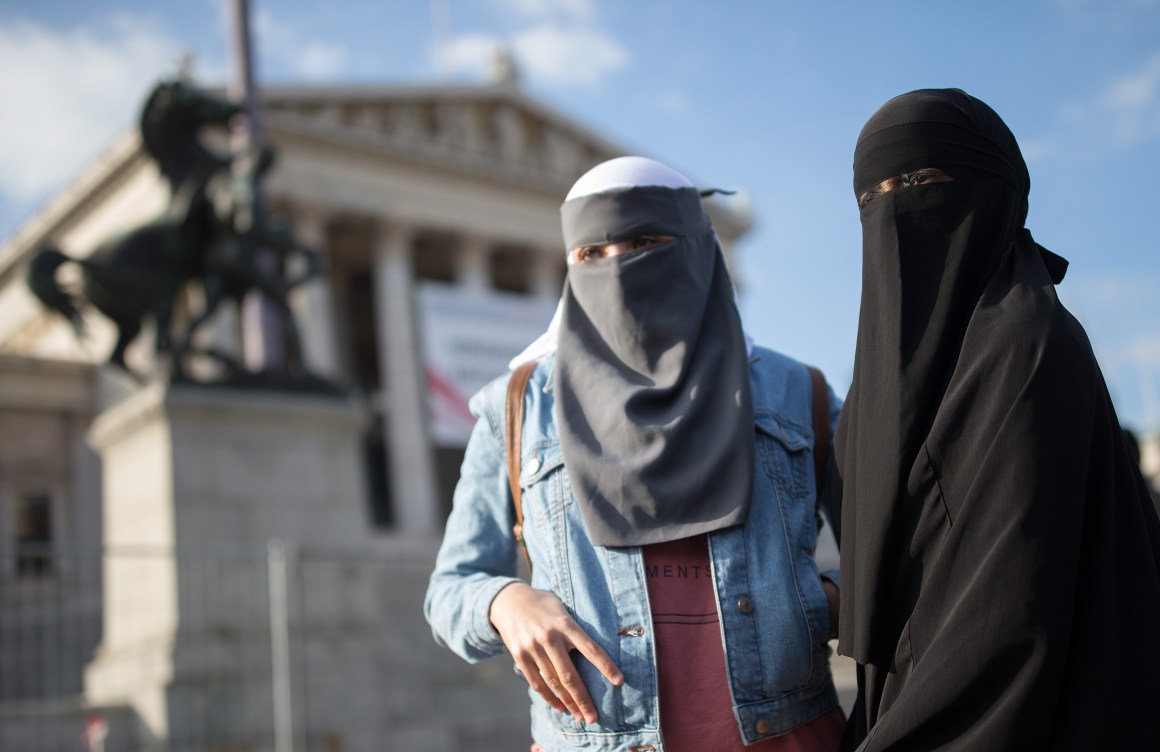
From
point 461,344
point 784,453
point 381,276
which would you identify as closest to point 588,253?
point 784,453

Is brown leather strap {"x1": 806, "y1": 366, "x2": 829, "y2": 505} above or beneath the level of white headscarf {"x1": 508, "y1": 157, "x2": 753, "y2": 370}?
beneath

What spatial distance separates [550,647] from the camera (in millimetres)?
2117

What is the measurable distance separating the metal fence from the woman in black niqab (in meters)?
5.15

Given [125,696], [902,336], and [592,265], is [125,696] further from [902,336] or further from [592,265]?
[902,336]

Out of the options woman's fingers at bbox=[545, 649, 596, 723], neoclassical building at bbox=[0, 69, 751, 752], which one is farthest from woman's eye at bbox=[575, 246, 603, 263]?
neoclassical building at bbox=[0, 69, 751, 752]

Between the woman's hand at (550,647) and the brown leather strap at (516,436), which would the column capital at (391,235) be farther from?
the woman's hand at (550,647)

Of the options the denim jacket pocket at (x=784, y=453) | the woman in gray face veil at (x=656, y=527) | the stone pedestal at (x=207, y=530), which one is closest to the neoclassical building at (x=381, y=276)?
the stone pedestal at (x=207, y=530)

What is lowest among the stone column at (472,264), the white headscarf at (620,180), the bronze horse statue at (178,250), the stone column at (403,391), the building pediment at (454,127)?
the white headscarf at (620,180)

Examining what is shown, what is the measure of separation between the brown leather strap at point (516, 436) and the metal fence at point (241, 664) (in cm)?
441

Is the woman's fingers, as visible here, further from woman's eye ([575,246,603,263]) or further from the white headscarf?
woman's eye ([575,246,603,263])

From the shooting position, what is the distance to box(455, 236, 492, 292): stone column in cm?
3909

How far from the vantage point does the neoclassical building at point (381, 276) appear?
31.4 metres

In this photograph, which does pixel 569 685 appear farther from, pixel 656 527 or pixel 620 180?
pixel 620 180

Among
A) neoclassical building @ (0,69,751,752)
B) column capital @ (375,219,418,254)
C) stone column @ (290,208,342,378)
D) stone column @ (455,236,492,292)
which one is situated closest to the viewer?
neoclassical building @ (0,69,751,752)
